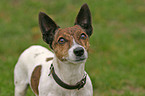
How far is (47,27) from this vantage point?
408 cm

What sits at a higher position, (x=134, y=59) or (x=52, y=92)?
(x=52, y=92)

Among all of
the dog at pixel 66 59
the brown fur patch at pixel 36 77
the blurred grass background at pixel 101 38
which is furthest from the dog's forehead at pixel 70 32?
the blurred grass background at pixel 101 38

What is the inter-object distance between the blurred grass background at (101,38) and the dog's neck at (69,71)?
2112 millimetres

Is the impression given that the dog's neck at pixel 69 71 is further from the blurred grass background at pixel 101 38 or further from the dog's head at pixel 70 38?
the blurred grass background at pixel 101 38

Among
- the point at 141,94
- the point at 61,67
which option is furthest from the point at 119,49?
the point at 61,67

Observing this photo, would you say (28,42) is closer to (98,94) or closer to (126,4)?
(98,94)

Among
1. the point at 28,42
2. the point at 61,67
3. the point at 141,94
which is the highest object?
the point at 61,67

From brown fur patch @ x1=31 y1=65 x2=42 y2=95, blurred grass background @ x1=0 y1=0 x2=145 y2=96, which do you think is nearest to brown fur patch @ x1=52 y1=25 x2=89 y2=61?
brown fur patch @ x1=31 y1=65 x2=42 y2=95

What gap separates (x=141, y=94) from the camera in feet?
19.8

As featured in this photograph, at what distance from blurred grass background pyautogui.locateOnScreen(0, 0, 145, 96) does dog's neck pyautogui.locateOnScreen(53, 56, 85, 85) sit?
2.11m

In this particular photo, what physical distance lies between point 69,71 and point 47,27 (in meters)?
0.79

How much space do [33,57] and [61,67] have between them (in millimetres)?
1296

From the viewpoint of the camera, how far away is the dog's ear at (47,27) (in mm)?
4047

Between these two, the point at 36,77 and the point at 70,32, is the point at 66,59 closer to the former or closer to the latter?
the point at 70,32
